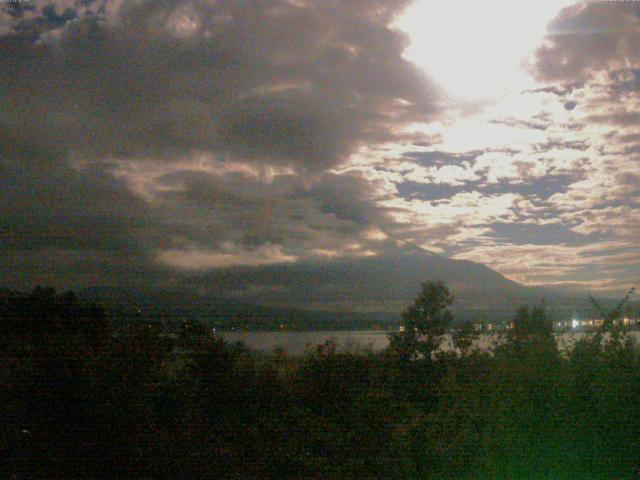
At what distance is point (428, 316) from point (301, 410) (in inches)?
234

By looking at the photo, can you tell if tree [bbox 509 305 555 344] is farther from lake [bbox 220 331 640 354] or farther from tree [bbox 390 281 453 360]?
tree [bbox 390 281 453 360]

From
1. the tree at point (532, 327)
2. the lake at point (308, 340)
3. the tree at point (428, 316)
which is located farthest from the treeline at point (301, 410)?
the tree at point (428, 316)

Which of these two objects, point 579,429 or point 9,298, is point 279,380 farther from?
point 9,298

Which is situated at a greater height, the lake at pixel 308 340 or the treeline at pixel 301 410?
the lake at pixel 308 340

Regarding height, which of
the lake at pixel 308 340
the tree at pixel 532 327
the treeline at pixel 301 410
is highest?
the tree at pixel 532 327

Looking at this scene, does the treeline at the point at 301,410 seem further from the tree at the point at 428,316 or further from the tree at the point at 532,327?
the tree at the point at 428,316

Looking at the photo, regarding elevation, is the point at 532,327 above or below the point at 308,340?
above

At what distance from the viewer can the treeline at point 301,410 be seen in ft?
20.3

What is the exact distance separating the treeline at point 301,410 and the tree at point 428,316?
328cm

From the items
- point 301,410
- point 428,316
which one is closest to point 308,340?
point 301,410

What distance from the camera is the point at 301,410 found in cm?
706

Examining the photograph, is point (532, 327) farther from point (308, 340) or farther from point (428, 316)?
point (428, 316)

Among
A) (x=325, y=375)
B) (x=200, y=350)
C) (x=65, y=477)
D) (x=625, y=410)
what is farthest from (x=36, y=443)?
(x=625, y=410)

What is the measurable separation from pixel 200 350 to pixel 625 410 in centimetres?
508
